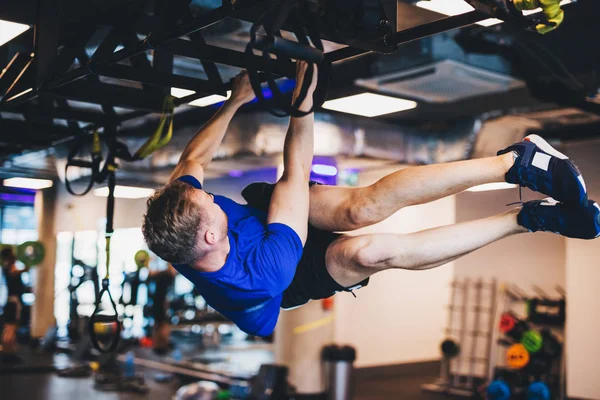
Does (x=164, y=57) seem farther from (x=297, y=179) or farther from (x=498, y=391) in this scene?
(x=498, y=391)

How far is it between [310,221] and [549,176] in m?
0.99

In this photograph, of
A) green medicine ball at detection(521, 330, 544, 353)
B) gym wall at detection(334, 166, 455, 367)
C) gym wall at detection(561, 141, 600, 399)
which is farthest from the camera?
gym wall at detection(334, 166, 455, 367)

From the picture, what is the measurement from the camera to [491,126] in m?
6.64

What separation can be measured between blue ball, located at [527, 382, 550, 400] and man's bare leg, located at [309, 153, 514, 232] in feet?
16.6

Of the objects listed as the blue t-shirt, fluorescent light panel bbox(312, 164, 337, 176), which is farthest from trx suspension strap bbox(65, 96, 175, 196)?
fluorescent light panel bbox(312, 164, 337, 176)

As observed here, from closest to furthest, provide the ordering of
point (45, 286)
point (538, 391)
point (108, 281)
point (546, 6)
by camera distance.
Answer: point (546, 6)
point (108, 281)
point (538, 391)
point (45, 286)

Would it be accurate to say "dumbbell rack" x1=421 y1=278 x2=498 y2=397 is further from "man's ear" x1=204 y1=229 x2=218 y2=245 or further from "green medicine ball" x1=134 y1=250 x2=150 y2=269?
"man's ear" x1=204 y1=229 x2=218 y2=245

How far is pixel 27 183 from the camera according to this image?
211 inches

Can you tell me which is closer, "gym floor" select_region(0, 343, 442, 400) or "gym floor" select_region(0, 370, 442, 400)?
"gym floor" select_region(0, 370, 442, 400)

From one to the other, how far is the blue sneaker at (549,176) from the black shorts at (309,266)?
0.88 meters

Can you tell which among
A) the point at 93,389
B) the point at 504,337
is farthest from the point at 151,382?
the point at 504,337

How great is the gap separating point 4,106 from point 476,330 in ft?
21.9

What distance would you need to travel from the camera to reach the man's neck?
7.91ft

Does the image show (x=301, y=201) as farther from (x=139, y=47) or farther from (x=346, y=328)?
(x=346, y=328)
